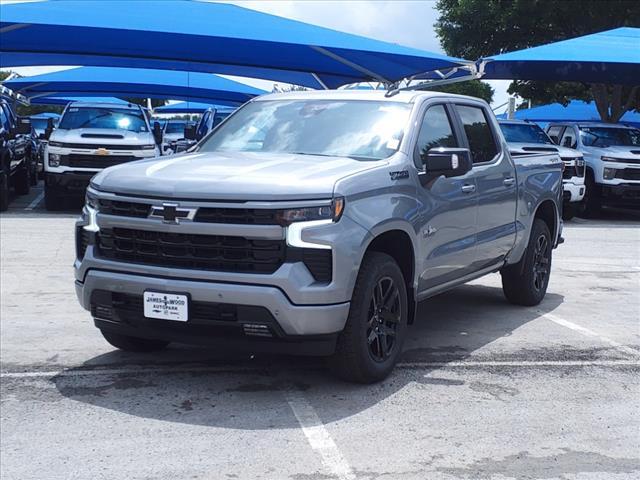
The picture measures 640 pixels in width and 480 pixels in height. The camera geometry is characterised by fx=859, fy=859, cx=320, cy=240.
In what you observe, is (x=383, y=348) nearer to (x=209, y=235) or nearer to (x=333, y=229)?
(x=333, y=229)

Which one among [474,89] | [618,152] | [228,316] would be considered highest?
[474,89]

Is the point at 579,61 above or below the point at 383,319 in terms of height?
above

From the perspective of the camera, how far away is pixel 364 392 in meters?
5.32

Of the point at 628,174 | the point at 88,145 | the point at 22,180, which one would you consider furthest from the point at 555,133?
the point at 22,180

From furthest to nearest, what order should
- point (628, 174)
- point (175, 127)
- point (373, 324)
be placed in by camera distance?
point (175, 127), point (628, 174), point (373, 324)

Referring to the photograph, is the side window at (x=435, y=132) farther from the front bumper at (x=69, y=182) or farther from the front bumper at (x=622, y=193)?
the front bumper at (x=622, y=193)

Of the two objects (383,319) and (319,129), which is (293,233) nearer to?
(383,319)

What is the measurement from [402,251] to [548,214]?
323 centimetres

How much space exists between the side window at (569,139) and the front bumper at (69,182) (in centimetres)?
975

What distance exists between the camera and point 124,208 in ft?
17.1

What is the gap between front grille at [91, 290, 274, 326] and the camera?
15.9 ft

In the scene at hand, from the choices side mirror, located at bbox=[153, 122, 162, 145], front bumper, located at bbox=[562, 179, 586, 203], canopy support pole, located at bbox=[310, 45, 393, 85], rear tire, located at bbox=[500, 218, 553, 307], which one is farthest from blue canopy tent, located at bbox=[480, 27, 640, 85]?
rear tire, located at bbox=[500, 218, 553, 307]

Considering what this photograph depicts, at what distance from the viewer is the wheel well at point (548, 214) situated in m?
8.41

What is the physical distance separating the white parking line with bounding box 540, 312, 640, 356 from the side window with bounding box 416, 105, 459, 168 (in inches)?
77.8
